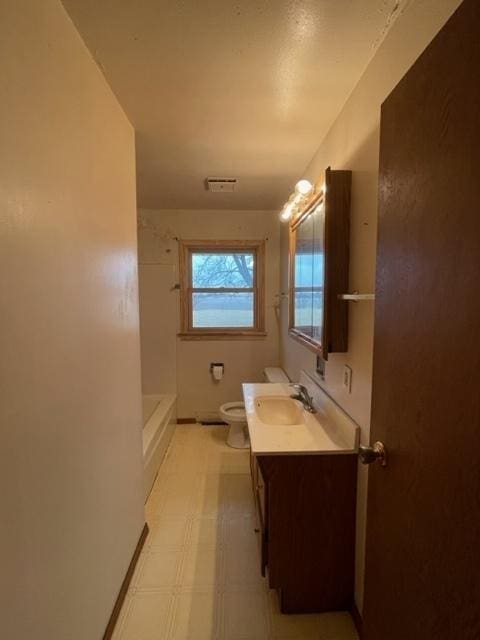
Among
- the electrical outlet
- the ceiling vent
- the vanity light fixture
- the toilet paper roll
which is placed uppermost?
the ceiling vent

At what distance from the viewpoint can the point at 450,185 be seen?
650 millimetres

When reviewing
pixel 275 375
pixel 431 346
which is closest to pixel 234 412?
pixel 275 375

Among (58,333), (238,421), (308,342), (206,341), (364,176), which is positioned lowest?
(238,421)

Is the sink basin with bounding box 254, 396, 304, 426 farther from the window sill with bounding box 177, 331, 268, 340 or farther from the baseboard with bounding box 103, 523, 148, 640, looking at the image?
the window sill with bounding box 177, 331, 268, 340

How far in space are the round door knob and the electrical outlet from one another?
1.75 ft

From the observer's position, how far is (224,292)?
3.57 metres

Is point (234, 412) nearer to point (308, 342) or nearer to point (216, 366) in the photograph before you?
point (216, 366)

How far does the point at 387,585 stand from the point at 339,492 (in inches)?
20.6

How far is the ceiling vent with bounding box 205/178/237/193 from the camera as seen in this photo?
8.36ft

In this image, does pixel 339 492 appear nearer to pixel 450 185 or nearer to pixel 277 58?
pixel 450 185

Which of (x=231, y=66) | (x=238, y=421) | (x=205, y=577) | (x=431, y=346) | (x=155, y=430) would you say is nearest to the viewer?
(x=431, y=346)

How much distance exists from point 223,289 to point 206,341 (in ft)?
1.96

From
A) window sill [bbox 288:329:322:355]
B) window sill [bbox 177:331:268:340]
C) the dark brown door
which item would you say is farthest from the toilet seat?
the dark brown door

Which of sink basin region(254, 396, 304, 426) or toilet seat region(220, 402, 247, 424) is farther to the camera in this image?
toilet seat region(220, 402, 247, 424)
